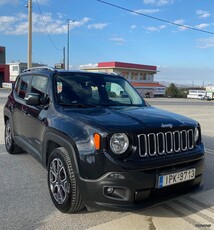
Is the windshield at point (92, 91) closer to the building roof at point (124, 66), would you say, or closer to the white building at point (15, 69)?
the white building at point (15, 69)

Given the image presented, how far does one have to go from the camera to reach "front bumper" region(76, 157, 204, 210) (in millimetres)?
3133

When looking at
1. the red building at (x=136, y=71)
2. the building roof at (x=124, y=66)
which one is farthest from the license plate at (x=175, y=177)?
the building roof at (x=124, y=66)

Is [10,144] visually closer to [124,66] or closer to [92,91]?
[92,91]

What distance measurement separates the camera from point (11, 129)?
6105mm

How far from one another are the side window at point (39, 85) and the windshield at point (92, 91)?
0.25 meters

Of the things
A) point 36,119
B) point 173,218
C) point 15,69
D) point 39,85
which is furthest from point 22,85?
point 15,69

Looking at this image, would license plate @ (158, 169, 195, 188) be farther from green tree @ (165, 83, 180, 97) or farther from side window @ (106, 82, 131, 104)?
green tree @ (165, 83, 180, 97)

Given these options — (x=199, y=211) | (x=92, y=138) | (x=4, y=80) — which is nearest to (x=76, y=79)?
(x=92, y=138)

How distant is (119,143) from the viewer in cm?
324

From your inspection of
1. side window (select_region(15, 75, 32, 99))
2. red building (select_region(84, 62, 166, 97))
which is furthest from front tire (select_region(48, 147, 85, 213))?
red building (select_region(84, 62, 166, 97))

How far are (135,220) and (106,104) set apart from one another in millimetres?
1718

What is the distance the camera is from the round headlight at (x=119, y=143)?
321cm

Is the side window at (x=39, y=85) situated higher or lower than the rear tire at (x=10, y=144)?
higher

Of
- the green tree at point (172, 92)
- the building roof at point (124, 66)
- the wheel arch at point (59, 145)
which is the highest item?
the building roof at point (124, 66)
